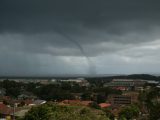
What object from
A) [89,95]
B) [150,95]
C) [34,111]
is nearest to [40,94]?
[89,95]

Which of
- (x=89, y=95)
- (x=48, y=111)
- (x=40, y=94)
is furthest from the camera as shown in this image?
(x=40, y=94)

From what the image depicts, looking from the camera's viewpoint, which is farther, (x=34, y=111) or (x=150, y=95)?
(x=150, y=95)

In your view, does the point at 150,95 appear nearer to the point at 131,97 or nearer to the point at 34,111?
the point at 34,111

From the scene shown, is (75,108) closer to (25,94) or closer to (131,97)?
(131,97)

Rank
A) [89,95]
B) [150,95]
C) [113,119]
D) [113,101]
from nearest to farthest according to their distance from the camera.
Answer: [150,95] → [113,119] → [113,101] → [89,95]

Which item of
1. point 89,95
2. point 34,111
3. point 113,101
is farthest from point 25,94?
point 34,111

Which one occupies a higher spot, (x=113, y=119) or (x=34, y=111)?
(x=34, y=111)
